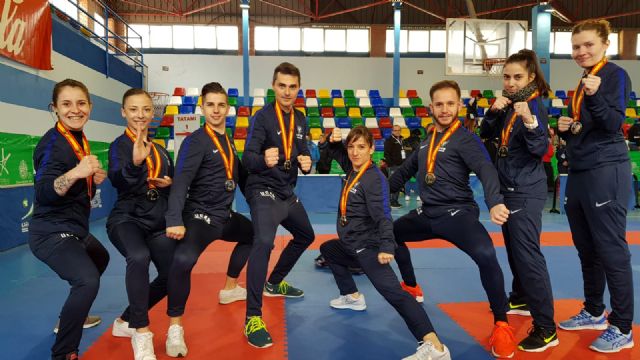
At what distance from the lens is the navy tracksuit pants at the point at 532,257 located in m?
2.99

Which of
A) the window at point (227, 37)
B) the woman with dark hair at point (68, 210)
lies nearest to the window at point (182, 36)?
the window at point (227, 37)

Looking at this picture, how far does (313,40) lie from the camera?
70.9 feet

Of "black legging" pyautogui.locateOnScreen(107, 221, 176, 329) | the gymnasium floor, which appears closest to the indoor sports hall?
the gymnasium floor

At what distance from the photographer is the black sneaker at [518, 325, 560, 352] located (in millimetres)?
2959

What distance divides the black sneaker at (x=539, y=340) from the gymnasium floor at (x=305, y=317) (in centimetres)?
5

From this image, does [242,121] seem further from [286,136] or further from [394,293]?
[394,293]

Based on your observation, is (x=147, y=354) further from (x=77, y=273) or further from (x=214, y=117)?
(x=214, y=117)

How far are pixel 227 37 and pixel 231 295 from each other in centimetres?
2000

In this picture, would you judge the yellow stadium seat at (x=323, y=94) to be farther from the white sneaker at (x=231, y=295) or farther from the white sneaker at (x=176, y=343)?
the white sneaker at (x=176, y=343)

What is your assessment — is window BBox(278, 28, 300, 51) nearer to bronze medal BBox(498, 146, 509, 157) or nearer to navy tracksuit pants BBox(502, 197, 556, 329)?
bronze medal BBox(498, 146, 509, 157)

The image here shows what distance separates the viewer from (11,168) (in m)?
6.26

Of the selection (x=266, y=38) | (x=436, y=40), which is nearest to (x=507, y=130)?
(x=266, y=38)

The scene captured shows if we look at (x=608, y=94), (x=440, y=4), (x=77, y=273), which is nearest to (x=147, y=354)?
(x=77, y=273)

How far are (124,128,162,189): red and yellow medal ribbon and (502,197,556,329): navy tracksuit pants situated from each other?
109 inches
